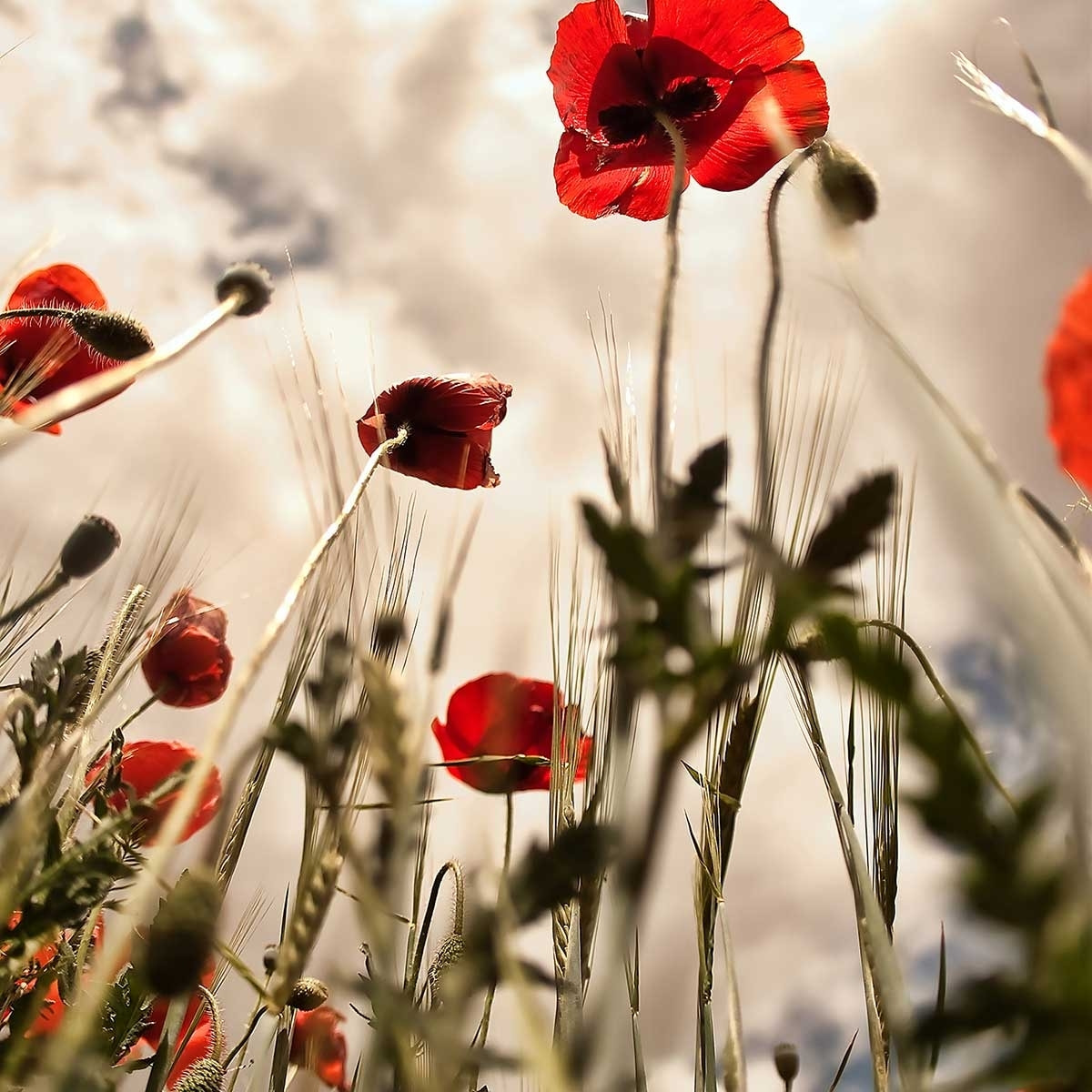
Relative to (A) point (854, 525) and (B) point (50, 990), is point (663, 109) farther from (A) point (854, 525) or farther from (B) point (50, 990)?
(B) point (50, 990)

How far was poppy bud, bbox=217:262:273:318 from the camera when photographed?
67 centimetres

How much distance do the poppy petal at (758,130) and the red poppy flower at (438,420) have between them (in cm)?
33

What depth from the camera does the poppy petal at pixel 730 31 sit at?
79 centimetres

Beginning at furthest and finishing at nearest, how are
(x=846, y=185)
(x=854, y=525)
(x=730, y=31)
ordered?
(x=730, y=31) < (x=846, y=185) < (x=854, y=525)

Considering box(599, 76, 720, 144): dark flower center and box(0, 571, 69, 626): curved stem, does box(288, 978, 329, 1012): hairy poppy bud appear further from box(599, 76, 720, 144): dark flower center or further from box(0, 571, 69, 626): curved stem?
box(599, 76, 720, 144): dark flower center

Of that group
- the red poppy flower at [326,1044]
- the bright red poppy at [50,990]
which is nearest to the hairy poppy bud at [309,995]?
the red poppy flower at [326,1044]

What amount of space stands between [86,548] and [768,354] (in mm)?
888

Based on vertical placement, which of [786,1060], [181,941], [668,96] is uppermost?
[668,96]

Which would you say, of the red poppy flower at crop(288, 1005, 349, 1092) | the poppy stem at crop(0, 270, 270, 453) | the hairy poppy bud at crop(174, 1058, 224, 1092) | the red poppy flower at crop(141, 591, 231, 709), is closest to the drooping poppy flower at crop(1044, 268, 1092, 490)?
the poppy stem at crop(0, 270, 270, 453)

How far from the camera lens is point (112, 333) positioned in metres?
0.78

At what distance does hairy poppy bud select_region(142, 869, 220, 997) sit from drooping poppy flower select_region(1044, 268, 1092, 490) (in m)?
0.29

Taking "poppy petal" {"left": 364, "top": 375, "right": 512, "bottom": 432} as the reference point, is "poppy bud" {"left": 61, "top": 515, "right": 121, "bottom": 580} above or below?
below

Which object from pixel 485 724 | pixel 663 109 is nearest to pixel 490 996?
pixel 485 724

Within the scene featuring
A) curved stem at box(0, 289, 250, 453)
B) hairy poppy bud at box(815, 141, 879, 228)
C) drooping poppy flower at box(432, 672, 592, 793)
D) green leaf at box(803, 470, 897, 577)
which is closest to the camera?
green leaf at box(803, 470, 897, 577)
